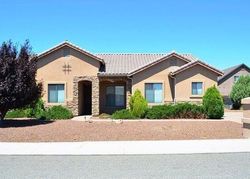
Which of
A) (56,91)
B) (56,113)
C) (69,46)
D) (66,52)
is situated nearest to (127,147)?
(56,113)

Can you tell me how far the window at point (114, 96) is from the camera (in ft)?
109

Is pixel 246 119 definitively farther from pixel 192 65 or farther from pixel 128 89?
pixel 128 89

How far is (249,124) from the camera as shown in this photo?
16.8 meters

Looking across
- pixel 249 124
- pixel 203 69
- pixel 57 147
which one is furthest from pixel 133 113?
pixel 57 147

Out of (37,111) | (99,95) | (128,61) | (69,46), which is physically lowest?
(37,111)

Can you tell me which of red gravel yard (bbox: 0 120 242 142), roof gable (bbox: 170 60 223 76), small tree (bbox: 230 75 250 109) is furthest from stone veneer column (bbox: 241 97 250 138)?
small tree (bbox: 230 75 250 109)

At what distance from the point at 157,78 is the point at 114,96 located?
14.1 feet

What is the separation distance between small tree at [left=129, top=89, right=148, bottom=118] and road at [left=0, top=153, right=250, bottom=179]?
1479cm

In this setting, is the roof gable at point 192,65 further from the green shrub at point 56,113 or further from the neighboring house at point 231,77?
the neighboring house at point 231,77

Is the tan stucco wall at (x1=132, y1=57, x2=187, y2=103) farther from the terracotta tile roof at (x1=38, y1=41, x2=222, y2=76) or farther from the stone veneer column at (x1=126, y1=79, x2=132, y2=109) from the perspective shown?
the stone veneer column at (x1=126, y1=79, x2=132, y2=109)

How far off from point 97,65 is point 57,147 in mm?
16898

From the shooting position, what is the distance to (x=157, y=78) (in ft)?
101

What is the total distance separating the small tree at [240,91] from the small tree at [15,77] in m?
27.4

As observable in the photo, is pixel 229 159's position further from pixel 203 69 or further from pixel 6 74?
pixel 203 69
